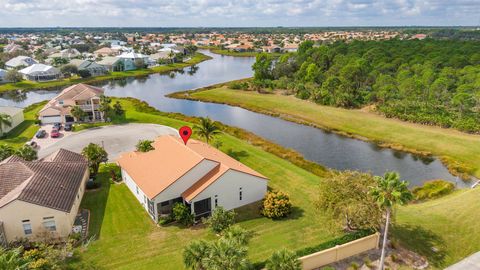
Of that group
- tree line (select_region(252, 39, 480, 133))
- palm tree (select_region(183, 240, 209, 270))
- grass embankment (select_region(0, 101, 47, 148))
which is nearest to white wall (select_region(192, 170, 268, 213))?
palm tree (select_region(183, 240, 209, 270))

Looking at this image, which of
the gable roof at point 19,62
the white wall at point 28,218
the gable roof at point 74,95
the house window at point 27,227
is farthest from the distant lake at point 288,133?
the gable roof at point 19,62

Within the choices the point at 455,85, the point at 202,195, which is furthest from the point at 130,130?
the point at 455,85

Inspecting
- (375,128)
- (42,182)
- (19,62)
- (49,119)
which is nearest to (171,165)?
(42,182)

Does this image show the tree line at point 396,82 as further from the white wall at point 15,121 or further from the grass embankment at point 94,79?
the white wall at point 15,121

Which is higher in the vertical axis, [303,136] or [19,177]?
[19,177]

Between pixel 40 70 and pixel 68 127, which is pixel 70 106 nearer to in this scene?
pixel 68 127

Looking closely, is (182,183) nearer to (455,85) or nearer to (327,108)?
(327,108)
